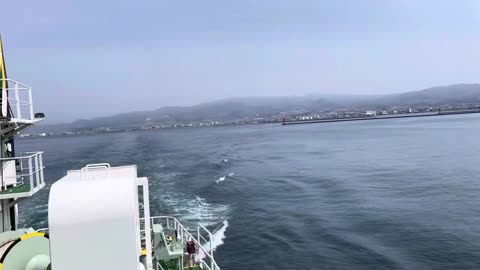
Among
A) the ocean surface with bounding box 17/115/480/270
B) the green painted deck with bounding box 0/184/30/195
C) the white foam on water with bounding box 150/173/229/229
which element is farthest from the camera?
the white foam on water with bounding box 150/173/229/229

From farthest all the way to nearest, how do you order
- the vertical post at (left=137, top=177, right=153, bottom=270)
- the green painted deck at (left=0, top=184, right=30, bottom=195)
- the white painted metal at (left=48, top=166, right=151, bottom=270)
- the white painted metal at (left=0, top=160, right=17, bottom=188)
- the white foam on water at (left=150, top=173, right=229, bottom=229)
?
the white foam on water at (left=150, top=173, right=229, bottom=229)
the white painted metal at (left=0, top=160, right=17, bottom=188)
the green painted deck at (left=0, top=184, right=30, bottom=195)
the vertical post at (left=137, top=177, right=153, bottom=270)
the white painted metal at (left=48, top=166, right=151, bottom=270)

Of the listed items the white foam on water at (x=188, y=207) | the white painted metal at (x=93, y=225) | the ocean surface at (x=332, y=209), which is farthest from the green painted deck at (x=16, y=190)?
the white foam on water at (x=188, y=207)

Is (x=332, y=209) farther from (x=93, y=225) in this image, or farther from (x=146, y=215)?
(x=93, y=225)

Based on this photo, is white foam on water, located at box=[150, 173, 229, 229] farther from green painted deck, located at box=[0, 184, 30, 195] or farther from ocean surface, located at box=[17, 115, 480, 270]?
green painted deck, located at box=[0, 184, 30, 195]

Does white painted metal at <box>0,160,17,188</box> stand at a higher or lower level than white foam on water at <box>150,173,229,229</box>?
higher

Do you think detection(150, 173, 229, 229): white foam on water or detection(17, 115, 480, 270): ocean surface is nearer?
detection(17, 115, 480, 270): ocean surface

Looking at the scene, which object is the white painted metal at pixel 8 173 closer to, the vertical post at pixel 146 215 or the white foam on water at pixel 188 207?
the vertical post at pixel 146 215

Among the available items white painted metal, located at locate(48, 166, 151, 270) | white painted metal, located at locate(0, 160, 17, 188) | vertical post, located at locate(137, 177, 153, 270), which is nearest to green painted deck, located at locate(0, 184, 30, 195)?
white painted metal, located at locate(0, 160, 17, 188)

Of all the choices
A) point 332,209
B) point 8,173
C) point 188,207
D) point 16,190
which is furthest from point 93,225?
point 188,207
